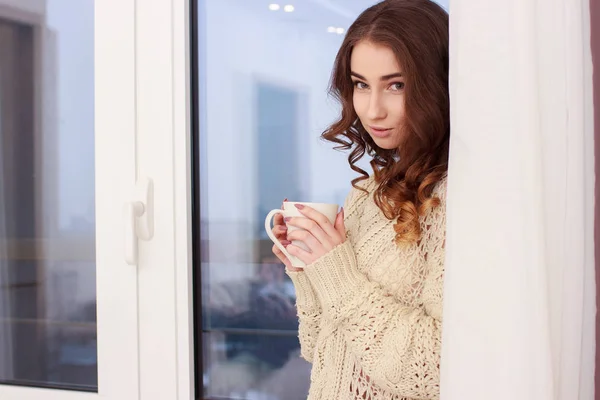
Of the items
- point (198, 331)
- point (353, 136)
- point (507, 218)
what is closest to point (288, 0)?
point (353, 136)

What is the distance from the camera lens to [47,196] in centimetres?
136

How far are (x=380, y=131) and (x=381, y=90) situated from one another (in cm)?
6

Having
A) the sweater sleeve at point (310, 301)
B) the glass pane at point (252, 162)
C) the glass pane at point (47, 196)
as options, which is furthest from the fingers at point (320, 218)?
the glass pane at point (47, 196)

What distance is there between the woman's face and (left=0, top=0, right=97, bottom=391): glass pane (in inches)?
27.5

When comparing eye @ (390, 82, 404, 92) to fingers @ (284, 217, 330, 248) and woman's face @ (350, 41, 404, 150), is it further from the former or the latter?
fingers @ (284, 217, 330, 248)

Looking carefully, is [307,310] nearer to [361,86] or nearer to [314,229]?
[314,229]

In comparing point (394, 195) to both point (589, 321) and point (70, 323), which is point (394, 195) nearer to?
point (589, 321)

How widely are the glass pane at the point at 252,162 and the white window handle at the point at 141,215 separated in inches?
3.9

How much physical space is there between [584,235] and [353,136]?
0.41 m

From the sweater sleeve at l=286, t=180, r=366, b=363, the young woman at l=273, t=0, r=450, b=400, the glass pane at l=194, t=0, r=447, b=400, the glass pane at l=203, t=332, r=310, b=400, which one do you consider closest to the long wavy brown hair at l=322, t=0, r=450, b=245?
the young woman at l=273, t=0, r=450, b=400

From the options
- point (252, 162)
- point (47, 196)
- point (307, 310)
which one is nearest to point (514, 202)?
point (307, 310)

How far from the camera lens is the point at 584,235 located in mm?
701

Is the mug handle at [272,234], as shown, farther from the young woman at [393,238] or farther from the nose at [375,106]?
the nose at [375,106]

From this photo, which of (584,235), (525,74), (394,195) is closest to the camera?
(525,74)
